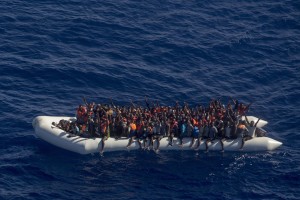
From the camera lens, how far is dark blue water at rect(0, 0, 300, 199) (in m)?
56.7

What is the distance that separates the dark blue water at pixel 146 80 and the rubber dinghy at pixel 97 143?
747 millimetres

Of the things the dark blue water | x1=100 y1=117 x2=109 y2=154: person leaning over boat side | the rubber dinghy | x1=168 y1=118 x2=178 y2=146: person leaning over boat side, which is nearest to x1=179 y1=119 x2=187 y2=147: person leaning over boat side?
the rubber dinghy

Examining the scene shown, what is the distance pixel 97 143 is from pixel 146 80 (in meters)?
13.7

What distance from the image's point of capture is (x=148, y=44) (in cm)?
7875

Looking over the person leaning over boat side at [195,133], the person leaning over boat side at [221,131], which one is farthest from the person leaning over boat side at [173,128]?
the person leaning over boat side at [221,131]

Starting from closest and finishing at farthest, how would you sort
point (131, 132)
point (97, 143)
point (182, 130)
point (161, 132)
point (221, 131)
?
point (97, 143)
point (131, 132)
point (161, 132)
point (182, 130)
point (221, 131)

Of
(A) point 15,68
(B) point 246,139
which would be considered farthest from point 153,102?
(A) point 15,68

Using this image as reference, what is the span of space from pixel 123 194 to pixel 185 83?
70.5ft

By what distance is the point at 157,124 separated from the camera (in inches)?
2457

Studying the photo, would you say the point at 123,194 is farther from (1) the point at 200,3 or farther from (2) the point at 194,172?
(1) the point at 200,3

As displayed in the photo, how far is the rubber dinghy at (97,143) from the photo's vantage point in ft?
200

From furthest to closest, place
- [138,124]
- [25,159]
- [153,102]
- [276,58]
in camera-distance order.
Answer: [276,58]
[153,102]
[138,124]
[25,159]

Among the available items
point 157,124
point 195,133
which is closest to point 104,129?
point 157,124

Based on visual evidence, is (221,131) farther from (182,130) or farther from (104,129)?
(104,129)
